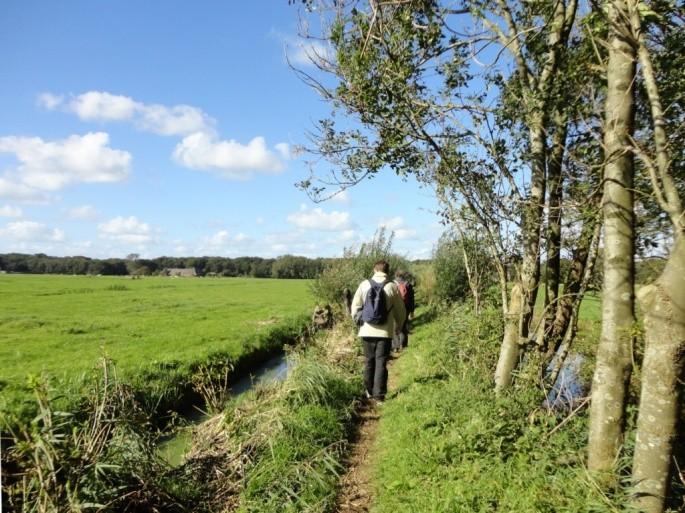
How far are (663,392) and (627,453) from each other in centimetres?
129

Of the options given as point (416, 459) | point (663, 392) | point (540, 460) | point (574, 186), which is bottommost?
point (416, 459)

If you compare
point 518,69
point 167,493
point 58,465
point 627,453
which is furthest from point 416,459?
point 518,69

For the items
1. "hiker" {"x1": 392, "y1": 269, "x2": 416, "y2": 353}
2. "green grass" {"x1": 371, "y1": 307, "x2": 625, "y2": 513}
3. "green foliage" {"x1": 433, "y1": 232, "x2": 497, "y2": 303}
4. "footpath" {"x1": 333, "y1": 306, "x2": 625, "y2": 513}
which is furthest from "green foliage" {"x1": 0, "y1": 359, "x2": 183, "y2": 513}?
"green foliage" {"x1": 433, "y1": 232, "x2": 497, "y2": 303}

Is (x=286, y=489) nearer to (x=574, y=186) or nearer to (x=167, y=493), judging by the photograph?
(x=167, y=493)

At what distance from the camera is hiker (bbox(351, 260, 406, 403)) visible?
796cm

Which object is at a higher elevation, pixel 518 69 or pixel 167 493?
pixel 518 69

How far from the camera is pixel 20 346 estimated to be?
1596 centimetres

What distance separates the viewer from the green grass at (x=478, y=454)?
13.8 ft

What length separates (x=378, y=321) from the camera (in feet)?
26.0

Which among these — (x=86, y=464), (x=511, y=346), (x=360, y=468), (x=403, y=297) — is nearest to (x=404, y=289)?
(x=403, y=297)

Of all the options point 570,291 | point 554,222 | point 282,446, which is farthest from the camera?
point 570,291

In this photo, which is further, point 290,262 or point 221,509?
point 290,262

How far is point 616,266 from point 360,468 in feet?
13.5

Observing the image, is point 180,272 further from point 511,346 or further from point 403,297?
point 511,346
